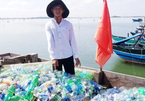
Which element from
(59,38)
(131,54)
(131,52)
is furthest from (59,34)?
(131,54)

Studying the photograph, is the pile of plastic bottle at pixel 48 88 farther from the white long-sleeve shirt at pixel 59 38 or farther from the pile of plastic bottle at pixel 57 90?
the white long-sleeve shirt at pixel 59 38

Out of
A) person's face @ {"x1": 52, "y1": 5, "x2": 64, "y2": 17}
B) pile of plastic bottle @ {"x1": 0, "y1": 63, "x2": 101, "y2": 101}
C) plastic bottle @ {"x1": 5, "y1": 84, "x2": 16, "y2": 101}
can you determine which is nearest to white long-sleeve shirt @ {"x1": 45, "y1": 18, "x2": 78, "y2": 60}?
person's face @ {"x1": 52, "y1": 5, "x2": 64, "y2": 17}

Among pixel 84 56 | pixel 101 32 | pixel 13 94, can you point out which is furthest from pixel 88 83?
pixel 84 56

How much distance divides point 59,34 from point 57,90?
80 centimetres

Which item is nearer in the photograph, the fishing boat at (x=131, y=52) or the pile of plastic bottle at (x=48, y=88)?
the pile of plastic bottle at (x=48, y=88)

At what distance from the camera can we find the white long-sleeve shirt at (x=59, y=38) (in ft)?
7.47

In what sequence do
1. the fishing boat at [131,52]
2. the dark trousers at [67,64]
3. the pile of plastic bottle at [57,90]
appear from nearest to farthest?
1. the pile of plastic bottle at [57,90]
2. the dark trousers at [67,64]
3. the fishing boat at [131,52]

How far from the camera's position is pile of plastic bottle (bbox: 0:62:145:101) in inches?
85.5

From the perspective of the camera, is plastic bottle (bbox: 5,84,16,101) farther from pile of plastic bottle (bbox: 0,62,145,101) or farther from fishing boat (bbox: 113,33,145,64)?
fishing boat (bbox: 113,33,145,64)

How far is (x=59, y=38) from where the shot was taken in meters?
2.31

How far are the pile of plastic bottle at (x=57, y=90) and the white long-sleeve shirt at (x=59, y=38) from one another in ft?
1.41

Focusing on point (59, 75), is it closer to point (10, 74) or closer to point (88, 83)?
point (88, 83)

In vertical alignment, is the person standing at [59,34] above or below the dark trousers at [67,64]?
above

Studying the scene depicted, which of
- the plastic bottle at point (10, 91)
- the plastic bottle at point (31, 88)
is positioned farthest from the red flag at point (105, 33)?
the plastic bottle at point (10, 91)
